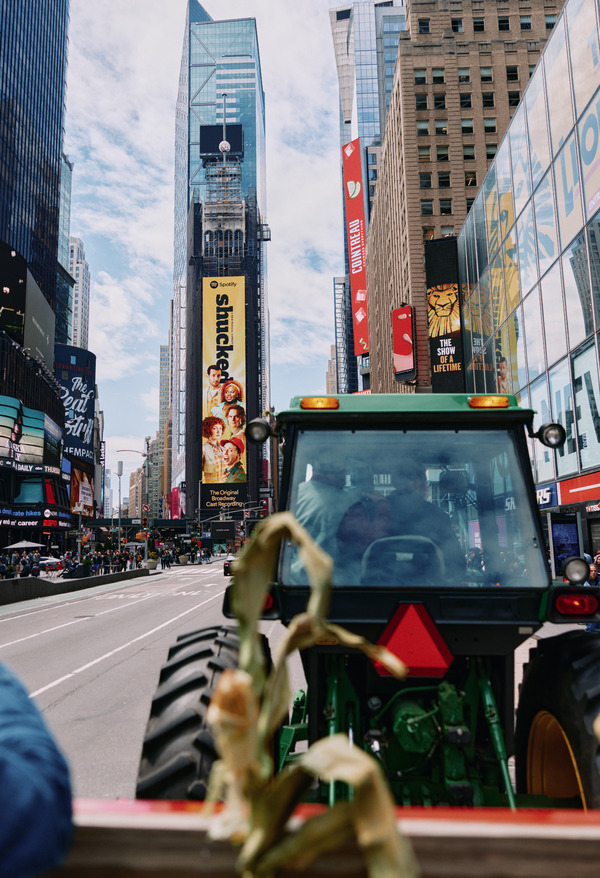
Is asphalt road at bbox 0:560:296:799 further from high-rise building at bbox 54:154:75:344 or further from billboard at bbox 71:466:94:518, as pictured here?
high-rise building at bbox 54:154:75:344

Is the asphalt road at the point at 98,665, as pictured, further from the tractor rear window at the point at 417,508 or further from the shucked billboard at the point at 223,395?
the shucked billboard at the point at 223,395

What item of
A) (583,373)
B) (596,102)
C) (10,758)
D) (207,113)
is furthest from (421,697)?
(207,113)

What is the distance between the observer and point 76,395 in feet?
368

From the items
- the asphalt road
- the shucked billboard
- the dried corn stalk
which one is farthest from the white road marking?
the shucked billboard

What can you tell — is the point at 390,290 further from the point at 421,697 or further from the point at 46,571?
the point at 421,697

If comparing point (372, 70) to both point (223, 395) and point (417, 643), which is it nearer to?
point (223, 395)

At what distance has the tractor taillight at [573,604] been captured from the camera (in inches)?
132

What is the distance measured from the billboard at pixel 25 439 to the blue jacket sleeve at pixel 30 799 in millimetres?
64242

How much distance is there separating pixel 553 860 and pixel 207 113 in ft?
646

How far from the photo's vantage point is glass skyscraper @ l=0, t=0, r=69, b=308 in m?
79.9

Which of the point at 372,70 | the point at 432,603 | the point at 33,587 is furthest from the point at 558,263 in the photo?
the point at 372,70

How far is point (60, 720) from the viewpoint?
27.6 feet

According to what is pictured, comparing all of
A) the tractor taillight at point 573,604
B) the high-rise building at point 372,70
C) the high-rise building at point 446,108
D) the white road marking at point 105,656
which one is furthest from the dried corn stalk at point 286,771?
the high-rise building at point 372,70

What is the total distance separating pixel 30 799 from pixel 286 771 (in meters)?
0.42
